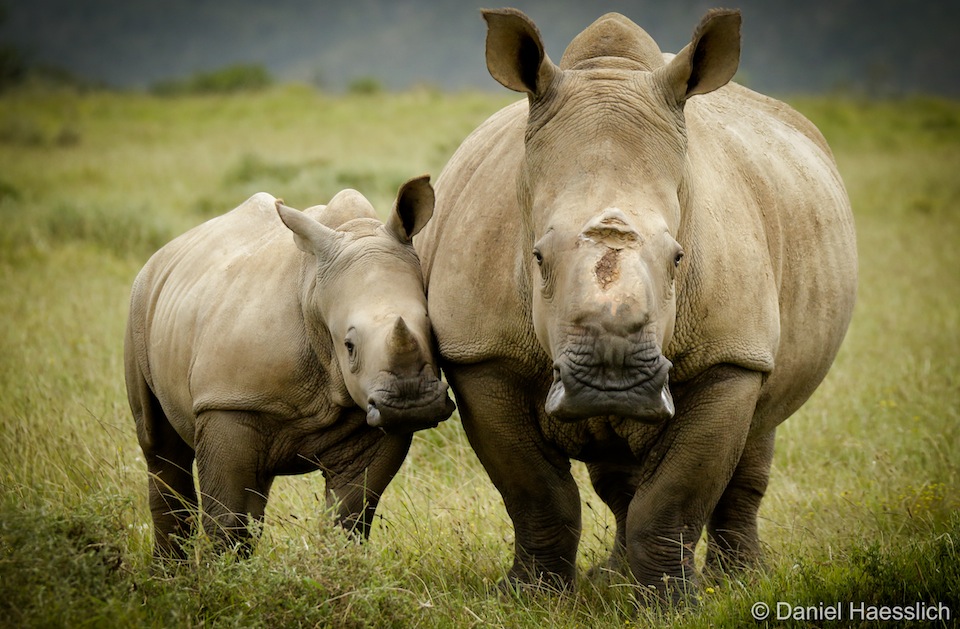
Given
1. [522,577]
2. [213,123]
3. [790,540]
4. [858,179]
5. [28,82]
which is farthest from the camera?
[28,82]

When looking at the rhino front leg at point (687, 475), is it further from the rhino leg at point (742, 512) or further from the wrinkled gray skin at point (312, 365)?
the rhino leg at point (742, 512)

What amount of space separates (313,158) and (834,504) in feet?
49.9

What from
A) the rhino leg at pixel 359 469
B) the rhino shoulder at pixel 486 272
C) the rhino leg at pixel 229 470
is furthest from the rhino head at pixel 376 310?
the rhino leg at pixel 229 470

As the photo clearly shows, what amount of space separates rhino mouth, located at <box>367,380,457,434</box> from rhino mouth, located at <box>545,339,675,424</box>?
0.83 m

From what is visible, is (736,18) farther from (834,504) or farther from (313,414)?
(834,504)

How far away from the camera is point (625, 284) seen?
3635mm

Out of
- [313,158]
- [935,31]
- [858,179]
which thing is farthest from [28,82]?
[935,31]

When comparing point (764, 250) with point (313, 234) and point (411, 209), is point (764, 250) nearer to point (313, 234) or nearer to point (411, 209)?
point (411, 209)

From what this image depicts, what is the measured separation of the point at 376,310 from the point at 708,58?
1590 mm

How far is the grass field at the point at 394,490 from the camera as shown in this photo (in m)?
4.21

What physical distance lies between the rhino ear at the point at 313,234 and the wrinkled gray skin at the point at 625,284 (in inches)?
17.6

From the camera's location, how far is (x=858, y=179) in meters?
20.0

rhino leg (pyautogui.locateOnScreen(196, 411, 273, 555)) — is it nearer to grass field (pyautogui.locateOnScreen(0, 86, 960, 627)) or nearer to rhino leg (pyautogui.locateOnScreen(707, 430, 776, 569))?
grass field (pyautogui.locateOnScreen(0, 86, 960, 627))

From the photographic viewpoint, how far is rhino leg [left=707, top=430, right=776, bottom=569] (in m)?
5.79
